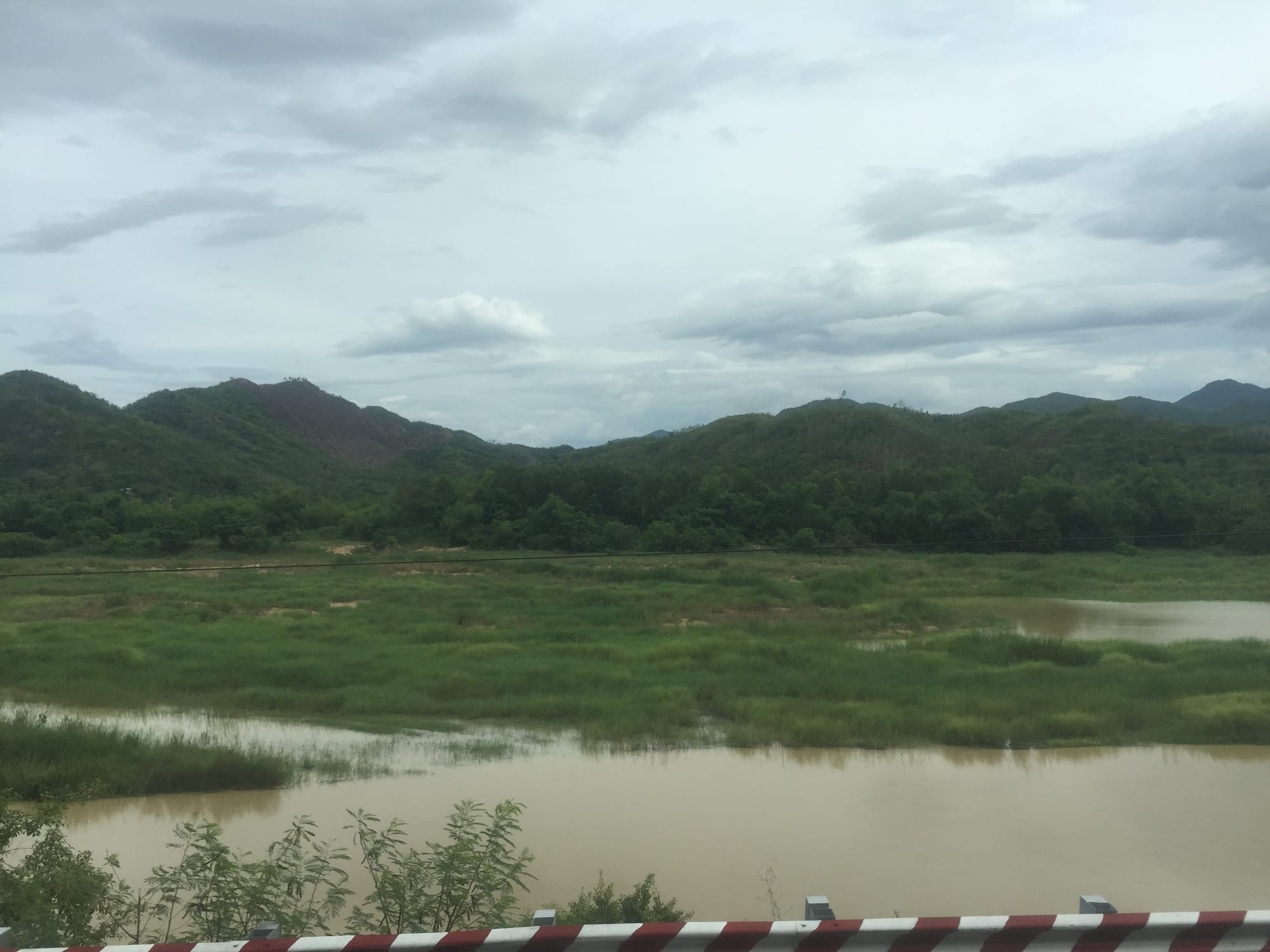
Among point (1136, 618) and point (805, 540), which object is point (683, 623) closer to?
point (1136, 618)

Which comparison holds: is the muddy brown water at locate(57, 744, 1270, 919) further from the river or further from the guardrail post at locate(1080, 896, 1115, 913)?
the guardrail post at locate(1080, 896, 1115, 913)

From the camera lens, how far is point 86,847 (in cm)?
837

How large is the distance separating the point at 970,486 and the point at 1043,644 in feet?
112

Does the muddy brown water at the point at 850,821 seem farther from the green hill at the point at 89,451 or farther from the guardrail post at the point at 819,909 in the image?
the green hill at the point at 89,451

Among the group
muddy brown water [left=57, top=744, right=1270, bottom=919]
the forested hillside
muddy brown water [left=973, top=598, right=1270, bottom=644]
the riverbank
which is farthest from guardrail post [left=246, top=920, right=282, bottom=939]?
the forested hillside

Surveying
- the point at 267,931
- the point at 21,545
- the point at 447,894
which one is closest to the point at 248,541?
the point at 21,545

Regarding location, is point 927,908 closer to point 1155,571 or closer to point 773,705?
point 773,705

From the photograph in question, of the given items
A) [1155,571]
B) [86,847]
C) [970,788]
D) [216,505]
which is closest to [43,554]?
[216,505]

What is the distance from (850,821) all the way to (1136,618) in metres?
17.9

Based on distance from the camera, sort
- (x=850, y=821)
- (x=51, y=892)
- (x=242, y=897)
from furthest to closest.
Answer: (x=850, y=821), (x=242, y=897), (x=51, y=892)

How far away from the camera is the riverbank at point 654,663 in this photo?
12320 millimetres

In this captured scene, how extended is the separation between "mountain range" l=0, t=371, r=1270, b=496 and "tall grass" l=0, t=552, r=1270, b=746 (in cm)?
3553

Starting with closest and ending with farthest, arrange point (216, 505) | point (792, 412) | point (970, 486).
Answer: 1. point (216, 505)
2. point (970, 486)
3. point (792, 412)

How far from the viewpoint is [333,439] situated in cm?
11900
